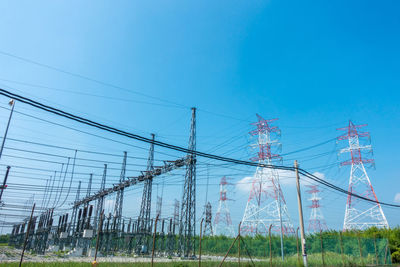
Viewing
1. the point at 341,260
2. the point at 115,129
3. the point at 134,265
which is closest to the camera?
the point at 115,129

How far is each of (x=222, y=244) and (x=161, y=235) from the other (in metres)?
10.5

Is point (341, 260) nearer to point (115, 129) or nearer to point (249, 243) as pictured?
point (249, 243)

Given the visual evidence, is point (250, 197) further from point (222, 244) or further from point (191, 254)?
point (191, 254)

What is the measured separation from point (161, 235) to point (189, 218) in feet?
41.4

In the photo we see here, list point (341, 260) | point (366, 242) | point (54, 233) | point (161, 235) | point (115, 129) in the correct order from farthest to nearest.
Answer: point (54, 233) → point (161, 235) → point (366, 242) → point (341, 260) → point (115, 129)

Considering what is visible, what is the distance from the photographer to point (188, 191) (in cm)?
2102

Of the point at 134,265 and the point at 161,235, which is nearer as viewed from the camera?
the point at 134,265

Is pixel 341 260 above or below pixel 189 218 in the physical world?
below

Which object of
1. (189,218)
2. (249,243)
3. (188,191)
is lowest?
(249,243)

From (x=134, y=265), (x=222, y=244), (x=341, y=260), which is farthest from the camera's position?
(x=222, y=244)

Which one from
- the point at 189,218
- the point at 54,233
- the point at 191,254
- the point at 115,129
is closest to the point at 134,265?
the point at 115,129

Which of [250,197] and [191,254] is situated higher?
[250,197]

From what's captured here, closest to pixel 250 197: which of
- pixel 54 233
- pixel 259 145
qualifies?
pixel 259 145

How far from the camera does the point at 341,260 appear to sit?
16609 mm
